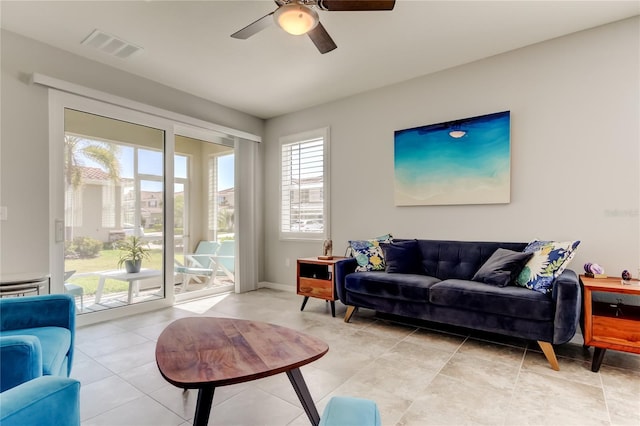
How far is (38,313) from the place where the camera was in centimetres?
182

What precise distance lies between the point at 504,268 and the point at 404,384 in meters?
1.30

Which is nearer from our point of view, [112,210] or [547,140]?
[547,140]

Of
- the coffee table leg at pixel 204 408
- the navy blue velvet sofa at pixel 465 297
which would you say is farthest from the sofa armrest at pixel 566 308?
the coffee table leg at pixel 204 408

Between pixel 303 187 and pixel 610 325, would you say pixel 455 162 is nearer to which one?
pixel 610 325

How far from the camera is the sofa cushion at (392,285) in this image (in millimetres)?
2832

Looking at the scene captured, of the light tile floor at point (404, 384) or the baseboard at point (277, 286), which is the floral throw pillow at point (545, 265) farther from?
the baseboard at point (277, 286)

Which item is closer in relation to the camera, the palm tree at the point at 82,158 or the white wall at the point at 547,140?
the white wall at the point at 547,140

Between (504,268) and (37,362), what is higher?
(504,268)

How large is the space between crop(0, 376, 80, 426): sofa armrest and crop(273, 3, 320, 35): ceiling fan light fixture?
79.1 inches

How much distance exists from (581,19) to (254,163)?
402cm

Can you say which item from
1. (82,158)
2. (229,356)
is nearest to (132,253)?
(82,158)

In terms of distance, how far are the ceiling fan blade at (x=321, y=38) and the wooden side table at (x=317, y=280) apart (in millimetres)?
2080

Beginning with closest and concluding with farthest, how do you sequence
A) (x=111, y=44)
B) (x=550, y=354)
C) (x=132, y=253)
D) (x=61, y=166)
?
(x=550, y=354) < (x=111, y=44) < (x=61, y=166) < (x=132, y=253)

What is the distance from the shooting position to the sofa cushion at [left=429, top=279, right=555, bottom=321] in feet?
7.54
